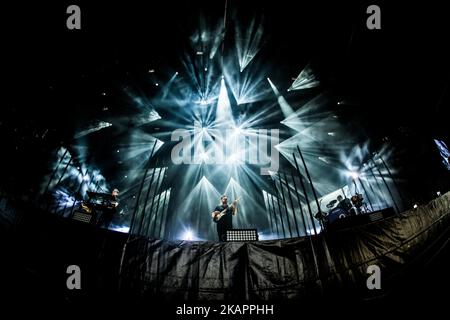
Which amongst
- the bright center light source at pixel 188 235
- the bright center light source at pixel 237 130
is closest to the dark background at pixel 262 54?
the bright center light source at pixel 237 130

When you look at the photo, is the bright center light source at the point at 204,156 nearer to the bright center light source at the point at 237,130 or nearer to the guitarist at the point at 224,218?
the bright center light source at the point at 237,130

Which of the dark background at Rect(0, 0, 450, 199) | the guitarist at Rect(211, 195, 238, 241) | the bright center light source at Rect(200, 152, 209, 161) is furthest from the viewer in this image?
the bright center light source at Rect(200, 152, 209, 161)

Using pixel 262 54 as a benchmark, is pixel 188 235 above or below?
below

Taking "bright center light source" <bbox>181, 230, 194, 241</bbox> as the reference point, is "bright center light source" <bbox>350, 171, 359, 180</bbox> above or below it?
above

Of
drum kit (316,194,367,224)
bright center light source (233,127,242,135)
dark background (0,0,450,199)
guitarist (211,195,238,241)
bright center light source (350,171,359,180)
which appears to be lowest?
guitarist (211,195,238,241)

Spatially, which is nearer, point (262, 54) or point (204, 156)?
point (262, 54)

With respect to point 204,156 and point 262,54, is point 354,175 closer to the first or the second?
point 262,54

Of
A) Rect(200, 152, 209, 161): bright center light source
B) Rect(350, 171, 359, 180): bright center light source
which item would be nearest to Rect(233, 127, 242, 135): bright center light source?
Rect(200, 152, 209, 161): bright center light source

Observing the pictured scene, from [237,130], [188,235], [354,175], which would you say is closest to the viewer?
[237,130]

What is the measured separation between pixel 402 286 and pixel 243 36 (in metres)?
6.38

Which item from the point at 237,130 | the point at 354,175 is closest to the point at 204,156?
the point at 237,130

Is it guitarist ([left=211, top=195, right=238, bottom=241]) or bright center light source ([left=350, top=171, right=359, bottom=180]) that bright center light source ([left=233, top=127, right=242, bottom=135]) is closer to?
guitarist ([left=211, top=195, right=238, bottom=241])

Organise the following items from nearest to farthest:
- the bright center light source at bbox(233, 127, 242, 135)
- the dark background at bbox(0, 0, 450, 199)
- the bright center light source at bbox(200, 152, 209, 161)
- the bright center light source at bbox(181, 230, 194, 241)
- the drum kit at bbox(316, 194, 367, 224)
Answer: the dark background at bbox(0, 0, 450, 199) < the drum kit at bbox(316, 194, 367, 224) < the bright center light source at bbox(233, 127, 242, 135) < the bright center light source at bbox(200, 152, 209, 161) < the bright center light source at bbox(181, 230, 194, 241)

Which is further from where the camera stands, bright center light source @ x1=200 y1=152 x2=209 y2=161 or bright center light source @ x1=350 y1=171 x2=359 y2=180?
bright center light source @ x1=200 y1=152 x2=209 y2=161
